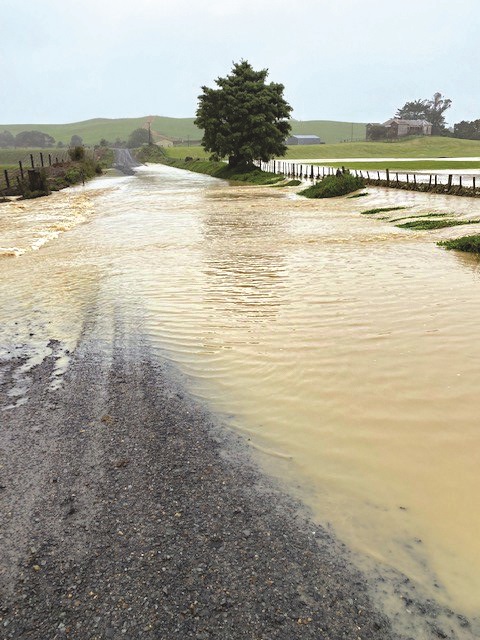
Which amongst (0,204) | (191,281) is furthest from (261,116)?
(191,281)

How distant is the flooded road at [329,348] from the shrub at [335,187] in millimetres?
14953

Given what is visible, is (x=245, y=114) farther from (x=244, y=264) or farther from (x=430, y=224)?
(x=244, y=264)

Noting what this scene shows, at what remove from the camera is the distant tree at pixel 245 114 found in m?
50.0

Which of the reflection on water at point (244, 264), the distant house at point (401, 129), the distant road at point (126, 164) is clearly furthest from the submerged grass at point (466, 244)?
the distant house at point (401, 129)

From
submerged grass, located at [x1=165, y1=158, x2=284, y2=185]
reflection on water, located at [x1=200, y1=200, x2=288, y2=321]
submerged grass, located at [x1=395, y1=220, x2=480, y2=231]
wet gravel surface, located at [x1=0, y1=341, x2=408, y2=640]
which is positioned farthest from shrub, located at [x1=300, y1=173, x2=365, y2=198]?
wet gravel surface, located at [x1=0, y1=341, x2=408, y2=640]

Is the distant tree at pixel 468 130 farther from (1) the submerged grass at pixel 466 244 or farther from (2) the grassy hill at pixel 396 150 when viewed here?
(1) the submerged grass at pixel 466 244

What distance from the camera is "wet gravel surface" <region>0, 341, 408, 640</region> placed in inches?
113

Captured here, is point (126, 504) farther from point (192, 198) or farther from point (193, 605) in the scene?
point (192, 198)

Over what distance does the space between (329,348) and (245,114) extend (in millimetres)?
48336

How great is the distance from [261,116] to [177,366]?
4685 centimetres

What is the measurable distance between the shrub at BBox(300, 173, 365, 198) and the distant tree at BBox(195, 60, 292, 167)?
19.6 meters

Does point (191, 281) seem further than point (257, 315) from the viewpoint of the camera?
Yes

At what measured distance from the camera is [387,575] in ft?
10.5

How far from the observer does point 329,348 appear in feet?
22.0
